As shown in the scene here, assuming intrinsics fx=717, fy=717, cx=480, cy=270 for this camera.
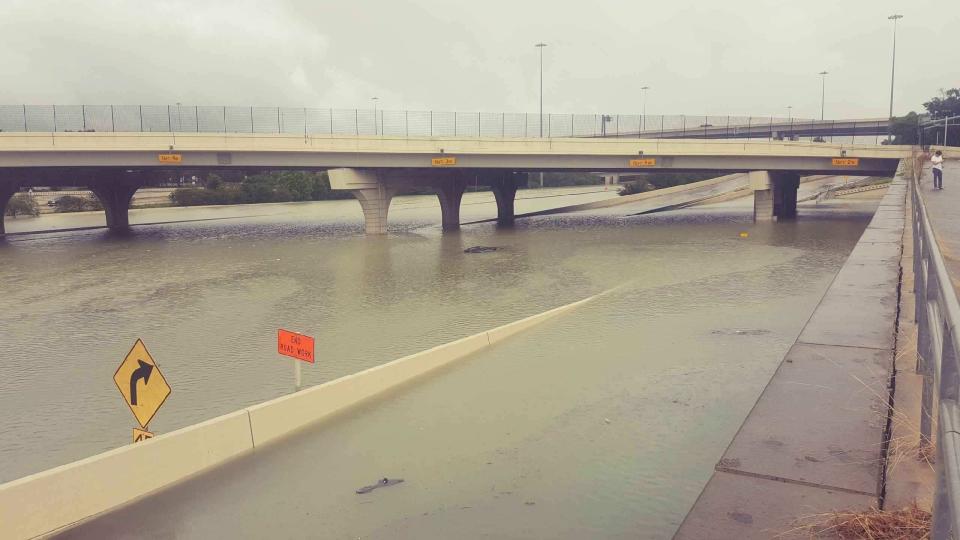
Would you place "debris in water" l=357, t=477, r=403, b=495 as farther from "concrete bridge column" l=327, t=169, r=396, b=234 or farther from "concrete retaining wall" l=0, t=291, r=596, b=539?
"concrete bridge column" l=327, t=169, r=396, b=234

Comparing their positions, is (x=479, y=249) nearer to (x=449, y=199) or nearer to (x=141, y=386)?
(x=449, y=199)

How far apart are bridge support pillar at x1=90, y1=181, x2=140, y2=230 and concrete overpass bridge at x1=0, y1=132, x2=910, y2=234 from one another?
59.3 inches

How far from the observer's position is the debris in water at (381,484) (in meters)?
9.18

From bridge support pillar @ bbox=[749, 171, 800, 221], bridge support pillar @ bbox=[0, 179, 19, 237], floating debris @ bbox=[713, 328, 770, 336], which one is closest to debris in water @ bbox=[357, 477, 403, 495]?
floating debris @ bbox=[713, 328, 770, 336]

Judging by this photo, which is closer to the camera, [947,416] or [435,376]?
[947,416]

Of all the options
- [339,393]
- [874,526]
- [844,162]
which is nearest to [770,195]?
[844,162]

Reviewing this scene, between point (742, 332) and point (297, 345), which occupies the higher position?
point (297, 345)

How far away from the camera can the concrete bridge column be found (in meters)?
50.1

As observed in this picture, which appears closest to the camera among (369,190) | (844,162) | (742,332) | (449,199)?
(742,332)

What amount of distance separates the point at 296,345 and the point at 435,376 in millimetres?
3071

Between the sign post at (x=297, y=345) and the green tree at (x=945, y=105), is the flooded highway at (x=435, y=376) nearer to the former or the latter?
the sign post at (x=297, y=345)

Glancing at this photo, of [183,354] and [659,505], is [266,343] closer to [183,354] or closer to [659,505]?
[183,354]

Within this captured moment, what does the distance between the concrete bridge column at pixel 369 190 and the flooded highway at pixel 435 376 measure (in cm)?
1192

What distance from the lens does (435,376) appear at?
14391mm
